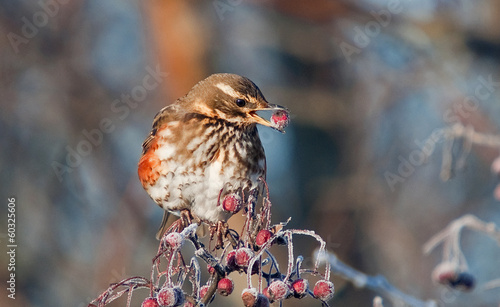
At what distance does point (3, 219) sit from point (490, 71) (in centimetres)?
602

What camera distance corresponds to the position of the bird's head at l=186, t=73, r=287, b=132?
3.67 m

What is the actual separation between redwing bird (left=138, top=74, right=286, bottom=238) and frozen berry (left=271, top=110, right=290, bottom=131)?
0.01m

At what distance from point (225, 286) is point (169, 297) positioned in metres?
0.18

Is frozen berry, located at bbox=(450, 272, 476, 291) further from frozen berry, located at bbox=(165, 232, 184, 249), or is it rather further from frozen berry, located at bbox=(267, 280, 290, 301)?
frozen berry, located at bbox=(165, 232, 184, 249)

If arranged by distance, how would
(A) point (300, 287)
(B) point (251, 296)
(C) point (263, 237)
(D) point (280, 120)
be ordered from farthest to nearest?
(D) point (280, 120), (C) point (263, 237), (A) point (300, 287), (B) point (251, 296)

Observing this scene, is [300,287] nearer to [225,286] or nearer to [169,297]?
[225,286]

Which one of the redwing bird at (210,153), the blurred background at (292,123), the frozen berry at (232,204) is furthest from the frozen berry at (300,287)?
the blurred background at (292,123)

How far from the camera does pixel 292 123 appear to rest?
887 cm

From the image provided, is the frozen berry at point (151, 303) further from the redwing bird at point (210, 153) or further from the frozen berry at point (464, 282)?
the frozen berry at point (464, 282)

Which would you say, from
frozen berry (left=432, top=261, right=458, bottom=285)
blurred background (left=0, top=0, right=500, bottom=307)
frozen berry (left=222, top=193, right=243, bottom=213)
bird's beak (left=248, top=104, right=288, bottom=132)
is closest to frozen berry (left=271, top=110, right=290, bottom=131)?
bird's beak (left=248, top=104, right=288, bottom=132)

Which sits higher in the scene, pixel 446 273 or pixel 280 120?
pixel 280 120

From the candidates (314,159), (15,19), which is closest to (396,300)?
(314,159)

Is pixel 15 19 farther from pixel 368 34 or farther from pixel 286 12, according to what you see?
pixel 368 34

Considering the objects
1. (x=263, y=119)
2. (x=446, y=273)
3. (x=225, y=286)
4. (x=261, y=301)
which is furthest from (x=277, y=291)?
(x=446, y=273)
